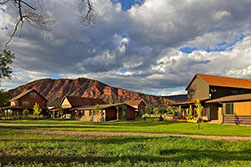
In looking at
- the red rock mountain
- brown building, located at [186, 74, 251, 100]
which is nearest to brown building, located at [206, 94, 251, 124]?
brown building, located at [186, 74, 251, 100]

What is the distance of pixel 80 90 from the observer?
549 feet

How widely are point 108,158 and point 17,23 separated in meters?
5.88

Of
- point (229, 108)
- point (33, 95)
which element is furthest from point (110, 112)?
point (33, 95)

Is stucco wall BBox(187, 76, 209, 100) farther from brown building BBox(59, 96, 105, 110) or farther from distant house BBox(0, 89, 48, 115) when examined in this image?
distant house BBox(0, 89, 48, 115)

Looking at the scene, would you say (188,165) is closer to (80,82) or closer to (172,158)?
(172,158)

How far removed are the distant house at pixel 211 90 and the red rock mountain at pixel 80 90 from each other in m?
108

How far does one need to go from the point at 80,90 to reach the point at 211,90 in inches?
5596

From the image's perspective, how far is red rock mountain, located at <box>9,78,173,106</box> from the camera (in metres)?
159

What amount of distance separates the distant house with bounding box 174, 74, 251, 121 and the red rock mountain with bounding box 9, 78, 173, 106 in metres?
108

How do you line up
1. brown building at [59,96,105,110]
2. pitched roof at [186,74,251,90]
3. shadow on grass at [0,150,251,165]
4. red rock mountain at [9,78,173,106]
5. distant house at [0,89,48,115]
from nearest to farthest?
shadow on grass at [0,150,251,165] < pitched roof at [186,74,251,90] < distant house at [0,89,48,115] < brown building at [59,96,105,110] < red rock mountain at [9,78,173,106]

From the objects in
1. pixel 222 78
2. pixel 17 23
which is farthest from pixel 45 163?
pixel 222 78

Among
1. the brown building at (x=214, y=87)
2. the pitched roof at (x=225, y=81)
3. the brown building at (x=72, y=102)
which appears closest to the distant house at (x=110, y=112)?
the brown building at (x=214, y=87)

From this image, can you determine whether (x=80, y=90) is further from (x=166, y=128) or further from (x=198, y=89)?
(x=166, y=128)

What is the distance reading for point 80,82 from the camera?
181875 millimetres
